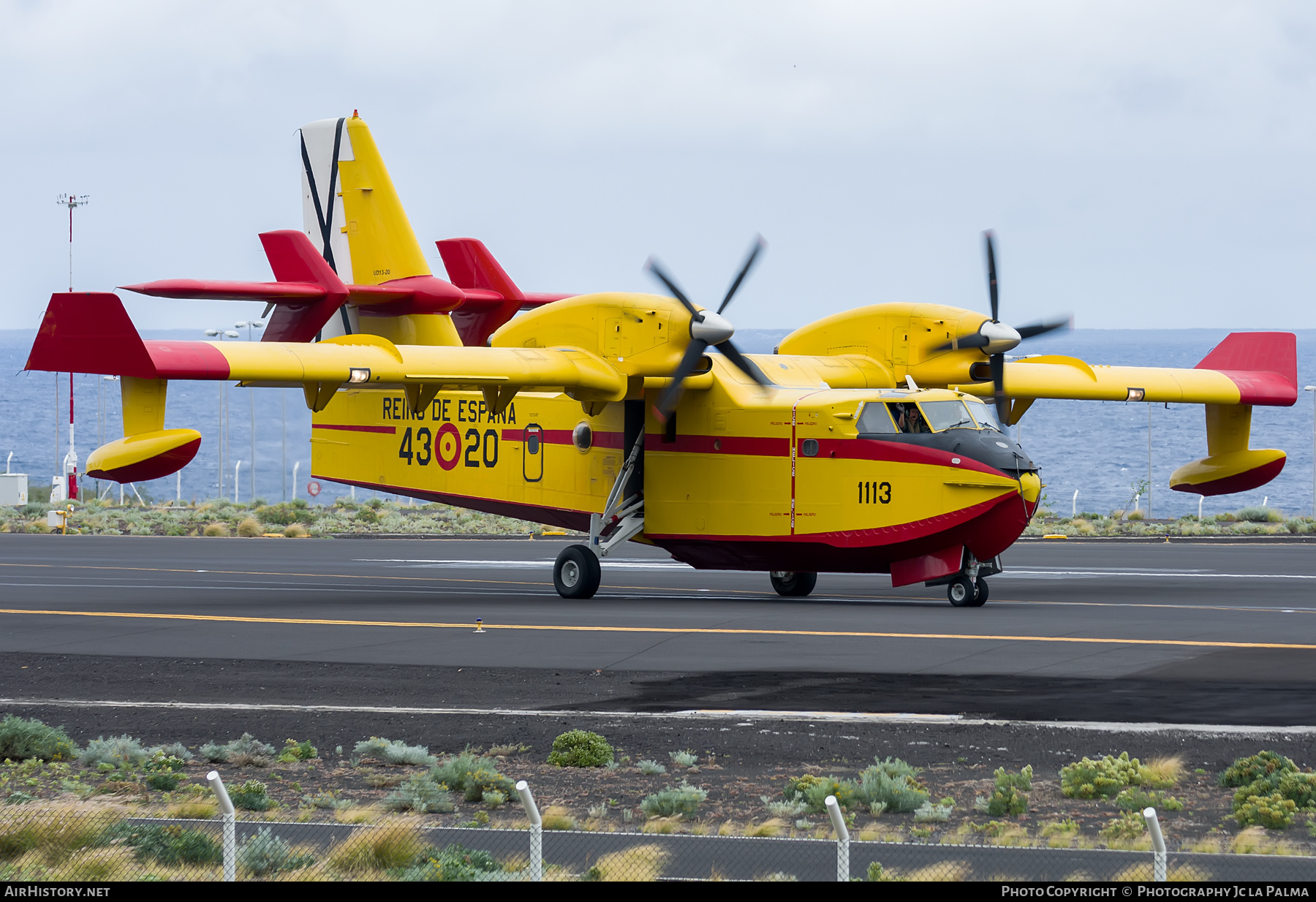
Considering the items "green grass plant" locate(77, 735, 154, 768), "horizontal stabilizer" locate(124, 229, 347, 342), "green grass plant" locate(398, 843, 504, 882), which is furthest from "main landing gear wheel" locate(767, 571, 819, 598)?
"green grass plant" locate(398, 843, 504, 882)

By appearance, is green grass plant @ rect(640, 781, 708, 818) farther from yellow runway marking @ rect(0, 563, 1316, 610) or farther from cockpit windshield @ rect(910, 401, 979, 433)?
cockpit windshield @ rect(910, 401, 979, 433)

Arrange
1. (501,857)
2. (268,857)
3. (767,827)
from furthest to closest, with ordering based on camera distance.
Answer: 1. (767,827)
2. (501,857)
3. (268,857)

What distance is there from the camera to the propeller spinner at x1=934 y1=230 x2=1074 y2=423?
28.0 metres

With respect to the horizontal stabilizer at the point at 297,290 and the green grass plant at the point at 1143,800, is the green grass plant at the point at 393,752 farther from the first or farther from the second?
the horizontal stabilizer at the point at 297,290

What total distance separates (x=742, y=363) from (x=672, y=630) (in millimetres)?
6229

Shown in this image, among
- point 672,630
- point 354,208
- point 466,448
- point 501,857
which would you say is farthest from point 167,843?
point 354,208

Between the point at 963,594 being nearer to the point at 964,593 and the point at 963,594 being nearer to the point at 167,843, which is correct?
the point at 964,593

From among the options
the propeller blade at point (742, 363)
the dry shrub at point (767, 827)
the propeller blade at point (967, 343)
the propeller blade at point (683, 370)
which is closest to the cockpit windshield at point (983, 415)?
the propeller blade at point (967, 343)

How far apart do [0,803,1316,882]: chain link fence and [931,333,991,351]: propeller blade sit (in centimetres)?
1865

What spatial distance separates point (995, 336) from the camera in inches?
1102

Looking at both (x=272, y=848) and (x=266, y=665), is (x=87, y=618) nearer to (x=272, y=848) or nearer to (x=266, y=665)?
(x=266, y=665)

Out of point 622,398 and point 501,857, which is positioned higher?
point 622,398

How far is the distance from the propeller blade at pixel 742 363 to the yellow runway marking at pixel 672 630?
5788 mm
